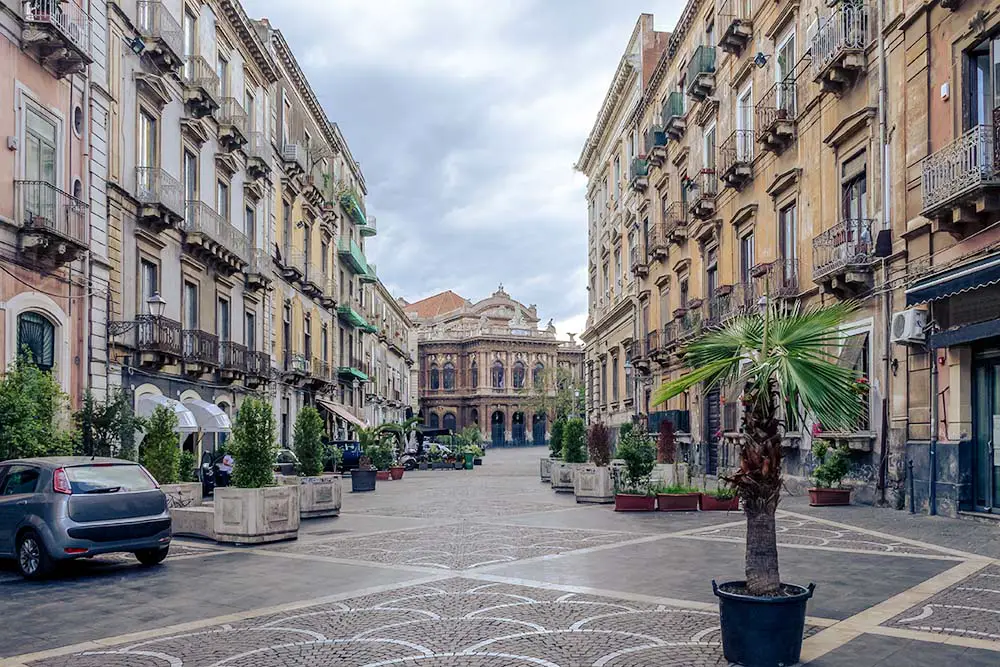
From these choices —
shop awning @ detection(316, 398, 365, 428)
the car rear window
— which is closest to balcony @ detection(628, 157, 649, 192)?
shop awning @ detection(316, 398, 365, 428)

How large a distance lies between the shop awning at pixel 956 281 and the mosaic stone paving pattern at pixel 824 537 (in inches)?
→ 157

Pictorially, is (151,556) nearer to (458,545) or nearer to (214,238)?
(458,545)

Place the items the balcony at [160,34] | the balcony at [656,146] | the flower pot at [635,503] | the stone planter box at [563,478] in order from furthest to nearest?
1. the balcony at [656,146]
2. the stone planter box at [563,478]
3. the balcony at [160,34]
4. the flower pot at [635,503]

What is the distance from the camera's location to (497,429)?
106000mm

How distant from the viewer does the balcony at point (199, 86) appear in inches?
1017

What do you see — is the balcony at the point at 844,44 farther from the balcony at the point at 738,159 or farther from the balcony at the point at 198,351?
the balcony at the point at 198,351

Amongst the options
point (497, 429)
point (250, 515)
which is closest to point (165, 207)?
point (250, 515)

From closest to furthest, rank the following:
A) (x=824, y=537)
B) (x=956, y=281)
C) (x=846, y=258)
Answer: (x=824, y=537) → (x=956, y=281) → (x=846, y=258)

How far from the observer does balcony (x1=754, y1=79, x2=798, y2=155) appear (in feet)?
73.6

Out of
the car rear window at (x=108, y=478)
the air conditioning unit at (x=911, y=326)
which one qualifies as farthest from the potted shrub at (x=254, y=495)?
the air conditioning unit at (x=911, y=326)

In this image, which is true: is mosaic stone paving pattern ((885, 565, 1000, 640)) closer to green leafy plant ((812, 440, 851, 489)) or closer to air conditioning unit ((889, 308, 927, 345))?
air conditioning unit ((889, 308, 927, 345))

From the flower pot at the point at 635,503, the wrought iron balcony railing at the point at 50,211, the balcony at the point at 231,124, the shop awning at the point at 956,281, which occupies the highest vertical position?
the balcony at the point at 231,124

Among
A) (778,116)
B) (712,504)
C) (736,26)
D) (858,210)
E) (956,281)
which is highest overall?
(736,26)

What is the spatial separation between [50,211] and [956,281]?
626 inches
